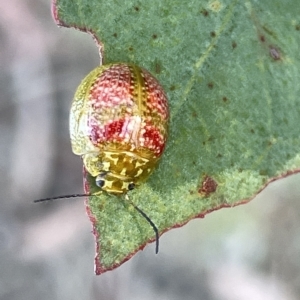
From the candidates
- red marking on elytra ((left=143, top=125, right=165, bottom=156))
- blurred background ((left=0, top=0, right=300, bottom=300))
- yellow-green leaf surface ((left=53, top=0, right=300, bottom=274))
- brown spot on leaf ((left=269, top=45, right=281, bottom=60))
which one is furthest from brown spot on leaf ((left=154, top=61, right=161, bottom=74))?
blurred background ((left=0, top=0, right=300, bottom=300))

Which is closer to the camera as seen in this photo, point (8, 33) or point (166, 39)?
point (166, 39)

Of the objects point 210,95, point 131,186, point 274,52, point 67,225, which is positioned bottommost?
point 67,225

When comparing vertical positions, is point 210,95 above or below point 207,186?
above

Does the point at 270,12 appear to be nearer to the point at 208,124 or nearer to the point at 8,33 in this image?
the point at 208,124

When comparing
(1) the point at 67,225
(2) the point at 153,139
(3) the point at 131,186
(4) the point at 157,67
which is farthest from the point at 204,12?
(1) the point at 67,225

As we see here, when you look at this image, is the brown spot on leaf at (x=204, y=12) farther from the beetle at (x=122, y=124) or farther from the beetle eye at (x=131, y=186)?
the beetle eye at (x=131, y=186)

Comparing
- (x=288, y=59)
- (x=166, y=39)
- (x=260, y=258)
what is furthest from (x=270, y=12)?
(x=260, y=258)

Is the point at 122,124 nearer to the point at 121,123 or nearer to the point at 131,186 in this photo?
the point at 121,123
